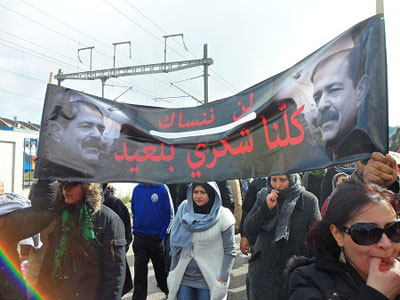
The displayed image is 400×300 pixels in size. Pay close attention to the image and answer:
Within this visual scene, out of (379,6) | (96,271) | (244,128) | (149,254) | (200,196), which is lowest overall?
(149,254)

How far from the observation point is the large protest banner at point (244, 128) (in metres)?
1.79

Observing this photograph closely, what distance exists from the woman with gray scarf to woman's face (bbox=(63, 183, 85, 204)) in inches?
54.7

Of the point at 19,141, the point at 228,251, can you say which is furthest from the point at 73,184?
the point at 19,141

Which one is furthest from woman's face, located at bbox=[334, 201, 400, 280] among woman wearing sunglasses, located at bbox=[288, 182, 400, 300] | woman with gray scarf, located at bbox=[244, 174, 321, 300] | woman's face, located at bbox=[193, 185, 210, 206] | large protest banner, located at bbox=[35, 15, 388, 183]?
woman's face, located at bbox=[193, 185, 210, 206]

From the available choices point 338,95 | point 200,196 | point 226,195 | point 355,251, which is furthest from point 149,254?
point 355,251

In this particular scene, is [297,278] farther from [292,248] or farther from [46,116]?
[46,116]

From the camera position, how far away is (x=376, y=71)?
1.74 metres

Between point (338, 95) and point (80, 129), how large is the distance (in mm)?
1782

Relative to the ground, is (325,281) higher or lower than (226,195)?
lower

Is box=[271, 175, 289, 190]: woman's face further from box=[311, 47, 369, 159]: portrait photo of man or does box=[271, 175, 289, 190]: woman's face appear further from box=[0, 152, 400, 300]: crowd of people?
box=[311, 47, 369, 159]: portrait photo of man

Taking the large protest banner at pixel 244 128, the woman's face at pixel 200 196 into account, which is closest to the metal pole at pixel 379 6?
the large protest banner at pixel 244 128

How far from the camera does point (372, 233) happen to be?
4.48 feet

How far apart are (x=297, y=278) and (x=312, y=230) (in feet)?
0.80

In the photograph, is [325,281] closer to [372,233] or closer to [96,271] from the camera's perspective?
[372,233]
